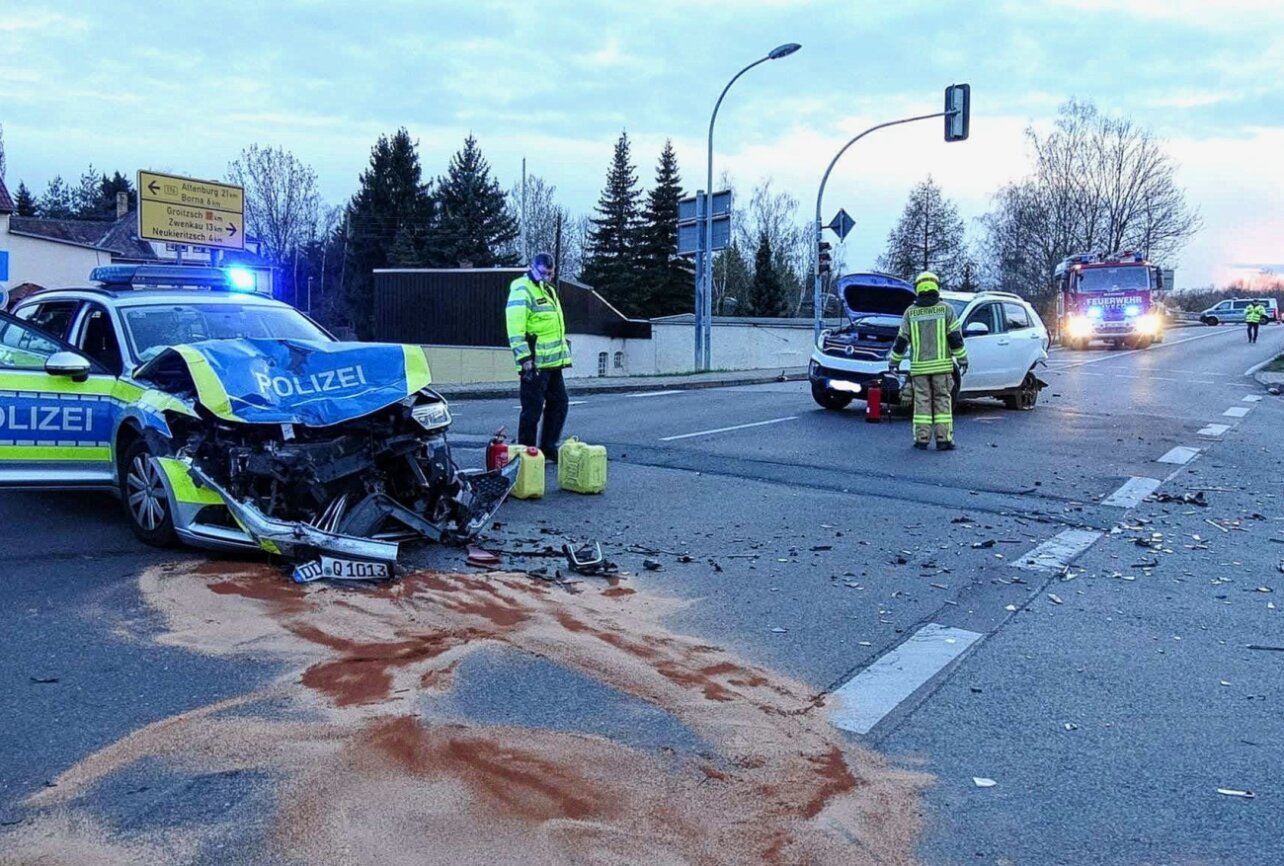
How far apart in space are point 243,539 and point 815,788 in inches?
146

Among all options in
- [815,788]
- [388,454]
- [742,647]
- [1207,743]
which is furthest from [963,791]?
[388,454]

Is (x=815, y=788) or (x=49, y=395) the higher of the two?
(x=49, y=395)

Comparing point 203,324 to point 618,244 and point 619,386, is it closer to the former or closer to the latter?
point 619,386

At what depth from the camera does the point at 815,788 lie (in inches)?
142

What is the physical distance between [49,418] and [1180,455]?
10919 millimetres

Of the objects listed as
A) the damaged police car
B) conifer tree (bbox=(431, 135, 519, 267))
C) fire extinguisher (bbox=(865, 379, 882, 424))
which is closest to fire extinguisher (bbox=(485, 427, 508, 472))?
the damaged police car

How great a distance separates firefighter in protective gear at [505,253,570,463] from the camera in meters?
9.81

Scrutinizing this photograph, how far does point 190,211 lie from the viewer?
720 inches

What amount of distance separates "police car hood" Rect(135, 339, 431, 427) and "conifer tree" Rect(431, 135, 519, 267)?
6029cm

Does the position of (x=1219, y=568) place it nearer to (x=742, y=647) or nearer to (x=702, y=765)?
(x=742, y=647)

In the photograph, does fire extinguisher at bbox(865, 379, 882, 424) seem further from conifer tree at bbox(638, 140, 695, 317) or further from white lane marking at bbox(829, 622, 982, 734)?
conifer tree at bbox(638, 140, 695, 317)

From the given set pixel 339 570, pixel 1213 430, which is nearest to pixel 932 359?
pixel 1213 430

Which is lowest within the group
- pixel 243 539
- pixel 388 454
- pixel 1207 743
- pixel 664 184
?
pixel 1207 743

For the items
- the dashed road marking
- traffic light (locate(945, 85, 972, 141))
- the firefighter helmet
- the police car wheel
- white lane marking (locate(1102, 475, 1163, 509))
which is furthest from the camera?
traffic light (locate(945, 85, 972, 141))
